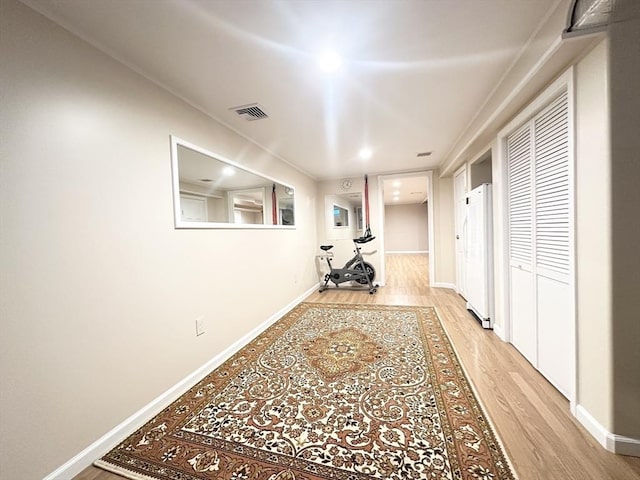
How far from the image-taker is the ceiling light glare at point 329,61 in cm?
160

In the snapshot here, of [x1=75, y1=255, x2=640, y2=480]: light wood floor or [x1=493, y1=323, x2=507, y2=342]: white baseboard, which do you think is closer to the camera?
[x1=75, y1=255, x2=640, y2=480]: light wood floor

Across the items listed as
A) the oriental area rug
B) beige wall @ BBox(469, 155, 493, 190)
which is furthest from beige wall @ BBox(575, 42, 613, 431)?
beige wall @ BBox(469, 155, 493, 190)

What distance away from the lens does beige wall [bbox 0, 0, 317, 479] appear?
3.67 feet

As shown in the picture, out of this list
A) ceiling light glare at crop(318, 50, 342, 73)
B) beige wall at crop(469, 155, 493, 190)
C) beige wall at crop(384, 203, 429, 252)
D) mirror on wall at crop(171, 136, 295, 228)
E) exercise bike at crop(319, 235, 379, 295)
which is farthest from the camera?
beige wall at crop(384, 203, 429, 252)

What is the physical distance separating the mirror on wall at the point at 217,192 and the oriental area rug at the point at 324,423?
1382 millimetres

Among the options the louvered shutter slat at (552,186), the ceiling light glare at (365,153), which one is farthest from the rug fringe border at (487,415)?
the ceiling light glare at (365,153)

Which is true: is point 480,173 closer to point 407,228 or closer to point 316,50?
point 316,50

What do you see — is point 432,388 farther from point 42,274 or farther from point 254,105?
point 254,105

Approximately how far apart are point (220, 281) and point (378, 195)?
146 inches

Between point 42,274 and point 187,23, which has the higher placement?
point 187,23

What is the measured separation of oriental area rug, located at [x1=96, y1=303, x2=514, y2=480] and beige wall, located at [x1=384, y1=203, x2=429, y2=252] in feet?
30.8

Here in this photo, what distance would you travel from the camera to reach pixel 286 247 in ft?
12.7

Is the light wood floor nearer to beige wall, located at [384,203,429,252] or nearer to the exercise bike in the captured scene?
the exercise bike

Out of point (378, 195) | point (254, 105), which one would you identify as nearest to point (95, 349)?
point (254, 105)
